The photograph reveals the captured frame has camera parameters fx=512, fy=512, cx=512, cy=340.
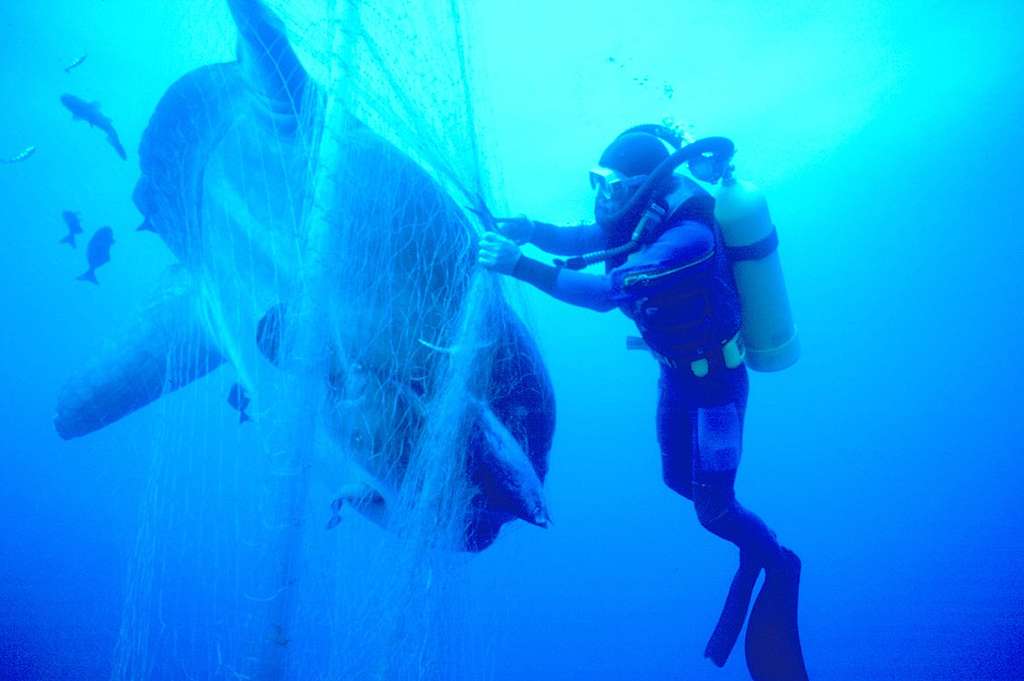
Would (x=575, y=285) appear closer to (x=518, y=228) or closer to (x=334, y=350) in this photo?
(x=518, y=228)

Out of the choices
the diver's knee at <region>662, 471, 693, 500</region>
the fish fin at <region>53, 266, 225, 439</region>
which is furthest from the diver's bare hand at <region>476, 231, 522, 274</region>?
the diver's knee at <region>662, 471, 693, 500</region>

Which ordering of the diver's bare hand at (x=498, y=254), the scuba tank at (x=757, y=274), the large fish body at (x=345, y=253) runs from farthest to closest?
the scuba tank at (x=757, y=274) < the diver's bare hand at (x=498, y=254) < the large fish body at (x=345, y=253)

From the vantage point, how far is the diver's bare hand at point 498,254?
111 inches

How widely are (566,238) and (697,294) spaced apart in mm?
1205

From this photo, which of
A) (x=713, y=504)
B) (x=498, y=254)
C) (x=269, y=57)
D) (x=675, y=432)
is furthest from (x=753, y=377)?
(x=269, y=57)

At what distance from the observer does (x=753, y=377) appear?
41156 millimetres

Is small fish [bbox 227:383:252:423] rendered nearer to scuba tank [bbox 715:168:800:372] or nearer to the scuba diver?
the scuba diver

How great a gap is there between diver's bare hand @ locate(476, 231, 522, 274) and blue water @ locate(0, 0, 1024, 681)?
0.75 metres

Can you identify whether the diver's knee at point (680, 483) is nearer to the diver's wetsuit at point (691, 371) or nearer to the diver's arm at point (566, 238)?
the diver's wetsuit at point (691, 371)

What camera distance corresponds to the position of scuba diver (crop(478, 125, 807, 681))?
9.81ft

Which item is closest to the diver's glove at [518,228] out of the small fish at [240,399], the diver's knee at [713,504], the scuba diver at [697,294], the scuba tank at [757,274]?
the scuba diver at [697,294]

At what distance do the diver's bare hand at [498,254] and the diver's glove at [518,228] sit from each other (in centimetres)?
52

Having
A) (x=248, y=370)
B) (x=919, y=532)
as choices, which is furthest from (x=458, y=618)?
(x=919, y=532)

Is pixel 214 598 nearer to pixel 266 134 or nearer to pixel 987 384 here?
pixel 266 134
